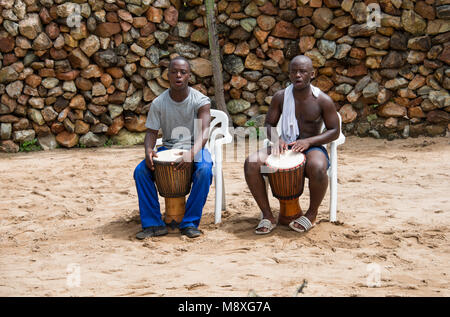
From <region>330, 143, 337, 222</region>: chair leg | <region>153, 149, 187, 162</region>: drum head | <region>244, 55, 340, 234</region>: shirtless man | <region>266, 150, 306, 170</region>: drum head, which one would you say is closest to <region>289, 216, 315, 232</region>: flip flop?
<region>244, 55, 340, 234</region>: shirtless man

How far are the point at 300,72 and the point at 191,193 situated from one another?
1255 mm

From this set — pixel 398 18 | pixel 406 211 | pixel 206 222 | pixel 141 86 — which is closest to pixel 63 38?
pixel 141 86

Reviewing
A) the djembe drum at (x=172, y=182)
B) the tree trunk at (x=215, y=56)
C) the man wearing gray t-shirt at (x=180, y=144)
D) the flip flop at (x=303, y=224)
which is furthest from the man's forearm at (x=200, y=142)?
the tree trunk at (x=215, y=56)

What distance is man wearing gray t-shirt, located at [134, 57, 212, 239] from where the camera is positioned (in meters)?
4.25

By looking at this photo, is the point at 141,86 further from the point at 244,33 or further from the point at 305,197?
the point at 305,197

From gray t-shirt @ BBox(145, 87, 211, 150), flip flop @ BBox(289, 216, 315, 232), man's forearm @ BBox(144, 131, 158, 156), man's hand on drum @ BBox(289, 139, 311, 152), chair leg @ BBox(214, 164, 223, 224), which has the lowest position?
flip flop @ BBox(289, 216, 315, 232)

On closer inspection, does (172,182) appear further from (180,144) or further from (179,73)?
(179,73)

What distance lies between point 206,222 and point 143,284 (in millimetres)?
1397

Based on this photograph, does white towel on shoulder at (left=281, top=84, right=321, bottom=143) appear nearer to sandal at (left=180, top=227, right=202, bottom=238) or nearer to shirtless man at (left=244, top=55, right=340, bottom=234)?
shirtless man at (left=244, top=55, right=340, bottom=234)

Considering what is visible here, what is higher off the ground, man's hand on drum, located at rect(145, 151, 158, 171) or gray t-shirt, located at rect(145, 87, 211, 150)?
gray t-shirt, located at rect(145, 87, 211, 150)

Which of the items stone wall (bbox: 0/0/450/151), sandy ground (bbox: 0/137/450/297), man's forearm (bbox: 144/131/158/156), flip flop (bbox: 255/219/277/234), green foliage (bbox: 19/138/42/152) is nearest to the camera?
sandy ground (bbox: 0/137/450/297)

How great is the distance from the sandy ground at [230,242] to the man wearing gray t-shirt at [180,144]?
179 millimetres

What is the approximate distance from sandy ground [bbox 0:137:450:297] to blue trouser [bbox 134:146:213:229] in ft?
0.58

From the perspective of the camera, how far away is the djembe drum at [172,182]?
4211mm
